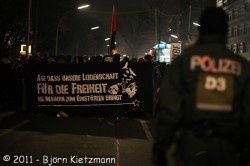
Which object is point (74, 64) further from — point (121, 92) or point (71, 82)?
point (121, 92)

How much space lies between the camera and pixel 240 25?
5934cm

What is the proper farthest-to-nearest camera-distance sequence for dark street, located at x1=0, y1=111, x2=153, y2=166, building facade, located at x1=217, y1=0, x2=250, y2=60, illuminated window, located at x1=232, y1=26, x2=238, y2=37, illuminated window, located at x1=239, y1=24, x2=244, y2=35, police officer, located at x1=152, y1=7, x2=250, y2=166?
illuminated window, located at x1=232, y1=26, x2=238, y2=37 → illuminated window, located at x1=239, y1=24, x2=244, y2=35 → building facade, located at x1=217, y1=0, x2=250, y2=60 → dark street, located at x1=0, y1=111, x2=153, y2=166 → police officer, located at x1=152, y1=7, x2=250, y2=166

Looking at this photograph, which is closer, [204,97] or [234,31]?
[204,97]

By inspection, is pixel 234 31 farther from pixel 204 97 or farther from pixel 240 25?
pixel 204 97

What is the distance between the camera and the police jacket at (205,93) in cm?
300

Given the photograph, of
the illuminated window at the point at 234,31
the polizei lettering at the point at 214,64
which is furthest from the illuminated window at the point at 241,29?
the polizei lettering at the point at 214,64

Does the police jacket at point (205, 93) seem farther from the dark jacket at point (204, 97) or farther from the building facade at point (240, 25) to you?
the building facade at point (240, 25)

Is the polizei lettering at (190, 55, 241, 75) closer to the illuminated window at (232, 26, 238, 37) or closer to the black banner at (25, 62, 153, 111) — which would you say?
the black banner at (25, 62, 153, 111)

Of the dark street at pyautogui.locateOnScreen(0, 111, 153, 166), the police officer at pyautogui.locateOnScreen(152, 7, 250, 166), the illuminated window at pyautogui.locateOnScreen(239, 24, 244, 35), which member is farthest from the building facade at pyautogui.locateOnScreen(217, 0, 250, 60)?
the police officer at pyautogui.locateOnScreen(152, 7, 250, 166)

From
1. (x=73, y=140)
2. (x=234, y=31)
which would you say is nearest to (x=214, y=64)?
(x=73, y=140)

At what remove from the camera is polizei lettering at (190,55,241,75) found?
119 inches

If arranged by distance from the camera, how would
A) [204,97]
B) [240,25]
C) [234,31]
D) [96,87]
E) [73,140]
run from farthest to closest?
[234,31] < [240,25] < [96,87] < [73,140] < [204,97]

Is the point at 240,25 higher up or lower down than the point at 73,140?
higher up

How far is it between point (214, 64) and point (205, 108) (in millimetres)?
325
